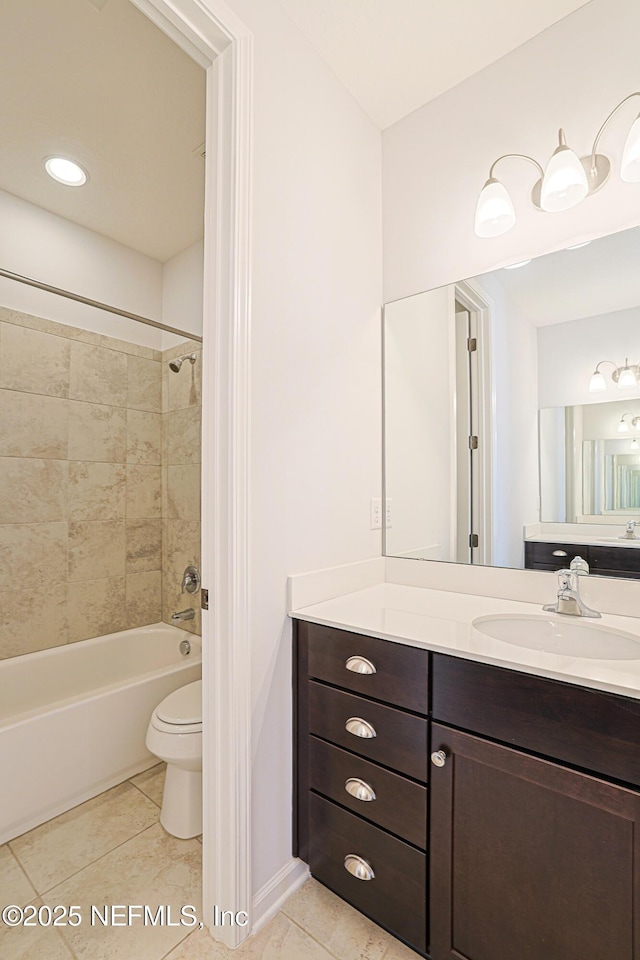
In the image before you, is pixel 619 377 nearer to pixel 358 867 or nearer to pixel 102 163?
pixel 358 867

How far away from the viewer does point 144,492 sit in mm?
2629

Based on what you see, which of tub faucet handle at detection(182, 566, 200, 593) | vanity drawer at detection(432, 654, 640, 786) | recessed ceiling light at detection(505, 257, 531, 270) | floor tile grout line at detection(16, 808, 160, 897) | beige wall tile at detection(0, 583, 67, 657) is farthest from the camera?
tub faucet handle at detection(182, 566, 200, 593)

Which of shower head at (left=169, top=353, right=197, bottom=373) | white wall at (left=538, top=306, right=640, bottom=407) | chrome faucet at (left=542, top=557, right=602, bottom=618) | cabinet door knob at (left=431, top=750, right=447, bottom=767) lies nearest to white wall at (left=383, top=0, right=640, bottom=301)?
white wall at (left=538, top=306, right=640, bottom=407)

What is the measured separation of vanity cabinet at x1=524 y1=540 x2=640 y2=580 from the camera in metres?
1.27

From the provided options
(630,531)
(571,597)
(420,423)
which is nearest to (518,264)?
(420,423)

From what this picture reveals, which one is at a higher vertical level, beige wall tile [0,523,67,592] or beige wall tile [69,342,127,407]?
beige wall tile [69,342,127,407]

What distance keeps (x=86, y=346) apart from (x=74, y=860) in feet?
7.17

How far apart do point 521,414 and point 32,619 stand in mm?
2310

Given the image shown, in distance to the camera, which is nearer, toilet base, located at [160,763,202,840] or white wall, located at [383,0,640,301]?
white wall, located at [383,0,640,301]

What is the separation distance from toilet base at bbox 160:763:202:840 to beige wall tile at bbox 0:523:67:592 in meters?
1.14

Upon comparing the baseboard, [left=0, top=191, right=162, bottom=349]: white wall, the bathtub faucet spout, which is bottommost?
the baseboard

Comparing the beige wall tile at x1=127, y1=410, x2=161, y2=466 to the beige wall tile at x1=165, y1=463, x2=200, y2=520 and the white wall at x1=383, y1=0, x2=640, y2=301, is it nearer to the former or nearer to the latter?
the beige wall tile at x1=165, y1=463, x2=200, y2=520

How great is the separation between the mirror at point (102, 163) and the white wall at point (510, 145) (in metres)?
0.84

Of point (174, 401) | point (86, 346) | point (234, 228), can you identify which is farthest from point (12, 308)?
point (234, 228)
